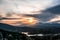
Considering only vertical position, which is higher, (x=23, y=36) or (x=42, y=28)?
(x=42, y=28)

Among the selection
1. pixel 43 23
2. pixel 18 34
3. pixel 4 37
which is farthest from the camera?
pixel 43 23

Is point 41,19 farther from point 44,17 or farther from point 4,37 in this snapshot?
point 4,37

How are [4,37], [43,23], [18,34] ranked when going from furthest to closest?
[43,23] < [18,34] < [4,37]

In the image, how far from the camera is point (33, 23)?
883 cm

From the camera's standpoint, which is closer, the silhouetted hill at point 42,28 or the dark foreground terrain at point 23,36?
the dark foreground terrain at point 23,36

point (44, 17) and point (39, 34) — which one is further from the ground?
point (44, 17)

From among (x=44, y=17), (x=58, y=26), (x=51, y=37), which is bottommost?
(x=51, y=37)

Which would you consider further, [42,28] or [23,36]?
[42,28]

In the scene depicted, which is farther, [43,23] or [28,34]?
[43,23]

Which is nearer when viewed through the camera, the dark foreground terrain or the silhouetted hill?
the dark foreground terrain

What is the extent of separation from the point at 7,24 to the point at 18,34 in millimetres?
844

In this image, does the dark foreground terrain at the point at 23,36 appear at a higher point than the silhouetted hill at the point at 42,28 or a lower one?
lower

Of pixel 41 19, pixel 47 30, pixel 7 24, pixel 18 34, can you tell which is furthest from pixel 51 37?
pixel 7 24

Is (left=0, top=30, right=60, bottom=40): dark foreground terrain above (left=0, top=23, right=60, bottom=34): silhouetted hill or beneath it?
beneath
